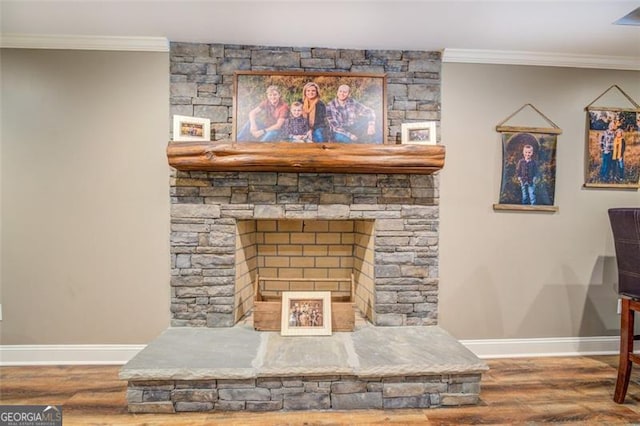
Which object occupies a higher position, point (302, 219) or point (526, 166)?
point (526, 166)

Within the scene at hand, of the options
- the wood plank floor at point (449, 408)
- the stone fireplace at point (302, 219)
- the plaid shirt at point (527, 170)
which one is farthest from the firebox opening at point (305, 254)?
the plaid shirt at point (527, 170)

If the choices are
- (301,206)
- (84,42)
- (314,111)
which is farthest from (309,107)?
(84,42)

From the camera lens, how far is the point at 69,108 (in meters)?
2.59

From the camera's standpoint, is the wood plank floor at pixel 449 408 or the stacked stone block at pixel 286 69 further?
the stacked stone block at pixel 286 69

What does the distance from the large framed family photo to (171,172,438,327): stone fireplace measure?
1.00 ft

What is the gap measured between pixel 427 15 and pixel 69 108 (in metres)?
2.58

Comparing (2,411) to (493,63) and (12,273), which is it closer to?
(12,273)

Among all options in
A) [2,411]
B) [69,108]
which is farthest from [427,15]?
[2,411]

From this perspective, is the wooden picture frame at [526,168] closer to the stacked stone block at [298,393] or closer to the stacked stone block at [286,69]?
the stacked stone block at [286,69]

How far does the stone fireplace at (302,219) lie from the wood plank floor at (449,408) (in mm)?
630

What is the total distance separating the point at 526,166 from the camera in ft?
8.95

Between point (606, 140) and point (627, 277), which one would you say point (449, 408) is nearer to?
point (627, 277)

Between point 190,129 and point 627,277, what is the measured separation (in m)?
3.00

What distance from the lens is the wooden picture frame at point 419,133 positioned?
2525mm
